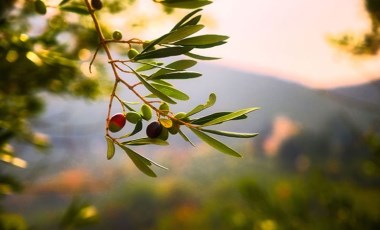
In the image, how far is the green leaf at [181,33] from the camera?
0.42 m

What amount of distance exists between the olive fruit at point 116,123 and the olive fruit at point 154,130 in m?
0.04

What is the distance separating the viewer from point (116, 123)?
0.47m

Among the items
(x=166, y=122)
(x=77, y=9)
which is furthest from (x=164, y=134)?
(x=77, y=9)

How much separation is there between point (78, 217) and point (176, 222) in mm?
8427

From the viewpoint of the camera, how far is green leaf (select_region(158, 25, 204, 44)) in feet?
1.38

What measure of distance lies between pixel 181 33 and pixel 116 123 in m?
0.15

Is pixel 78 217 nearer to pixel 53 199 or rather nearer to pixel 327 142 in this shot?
pixel 327 142

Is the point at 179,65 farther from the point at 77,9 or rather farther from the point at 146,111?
the point at 77,9

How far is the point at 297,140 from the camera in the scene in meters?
10.3

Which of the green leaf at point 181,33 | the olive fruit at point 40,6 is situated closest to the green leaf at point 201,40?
the green leaf at point 181,33

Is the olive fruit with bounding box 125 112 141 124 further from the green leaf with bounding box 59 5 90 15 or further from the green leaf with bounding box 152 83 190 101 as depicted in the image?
the green leaf with bounding box 59 5 90 15

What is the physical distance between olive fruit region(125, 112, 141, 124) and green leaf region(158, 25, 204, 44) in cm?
11

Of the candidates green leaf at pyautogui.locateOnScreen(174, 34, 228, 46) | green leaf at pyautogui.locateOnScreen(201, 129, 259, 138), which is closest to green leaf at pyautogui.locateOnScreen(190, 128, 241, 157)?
green leaf at pyautogui.locateOnScreen(201, 129, 259, 138)

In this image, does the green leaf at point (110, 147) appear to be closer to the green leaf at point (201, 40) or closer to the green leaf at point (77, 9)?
the green leaf at point (201, 40)
